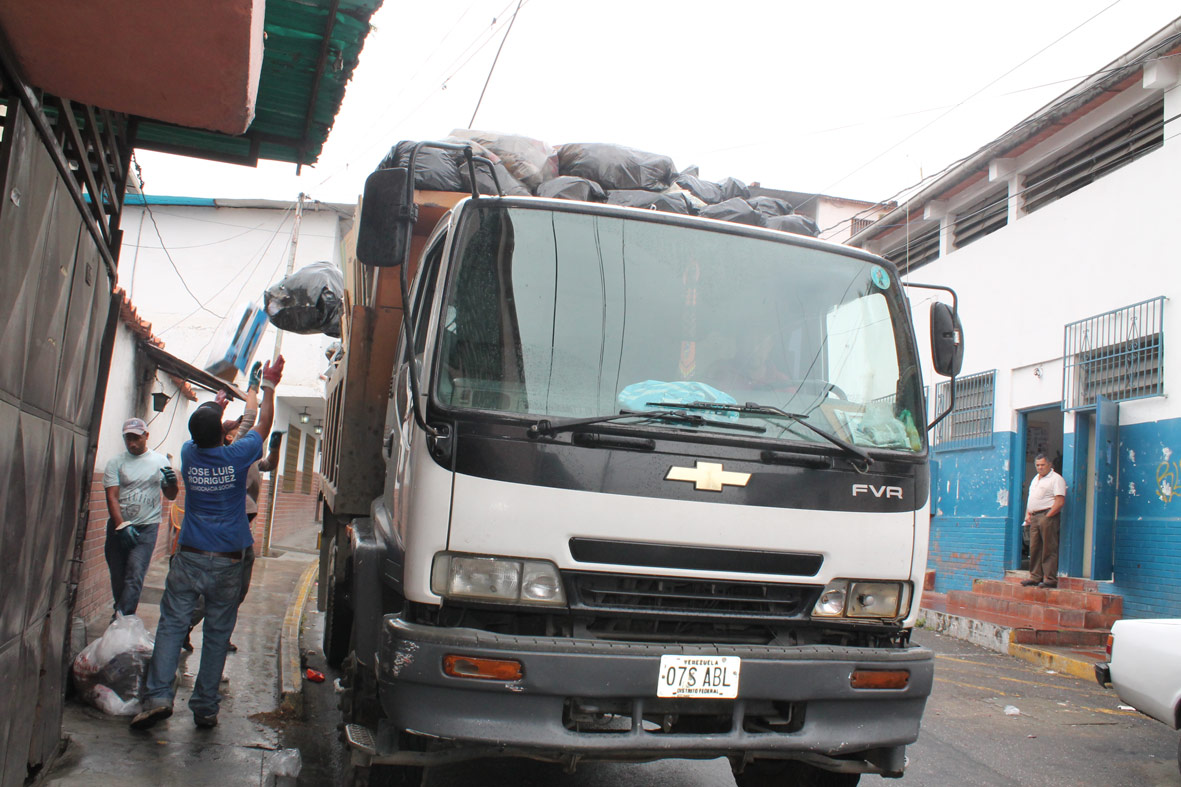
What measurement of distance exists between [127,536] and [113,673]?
4.69ft

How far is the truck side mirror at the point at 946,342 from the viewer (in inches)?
161

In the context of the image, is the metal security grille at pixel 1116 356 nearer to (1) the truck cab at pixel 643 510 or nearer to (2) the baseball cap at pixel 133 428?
(1) the truck cab at pixel 643 510

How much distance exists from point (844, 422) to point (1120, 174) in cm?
917

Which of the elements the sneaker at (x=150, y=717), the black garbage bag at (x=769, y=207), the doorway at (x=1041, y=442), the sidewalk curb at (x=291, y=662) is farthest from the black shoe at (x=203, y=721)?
the doorway at (x=1041, y=442)

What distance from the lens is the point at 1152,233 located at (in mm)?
10219

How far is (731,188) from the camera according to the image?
516cm

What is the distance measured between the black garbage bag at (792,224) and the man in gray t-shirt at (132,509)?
4.51m

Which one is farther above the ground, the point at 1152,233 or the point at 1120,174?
the point at 1120,174

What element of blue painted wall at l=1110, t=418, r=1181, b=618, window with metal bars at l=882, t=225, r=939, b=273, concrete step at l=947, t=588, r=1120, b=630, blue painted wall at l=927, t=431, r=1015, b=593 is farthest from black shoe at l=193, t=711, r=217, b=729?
window with metal bars at l=882, t=225, r=939, b=273

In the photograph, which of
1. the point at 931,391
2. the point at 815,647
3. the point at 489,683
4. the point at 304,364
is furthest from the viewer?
the point at 304,364

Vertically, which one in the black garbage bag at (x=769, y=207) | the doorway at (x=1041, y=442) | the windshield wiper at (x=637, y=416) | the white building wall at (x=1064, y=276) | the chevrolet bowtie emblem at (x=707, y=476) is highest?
the white building wall at (x=1064, y=276)

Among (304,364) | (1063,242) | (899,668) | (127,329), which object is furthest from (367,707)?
(304,364)

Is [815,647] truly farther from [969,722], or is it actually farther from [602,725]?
[969,722]

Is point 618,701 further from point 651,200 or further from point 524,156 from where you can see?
point 524,156
